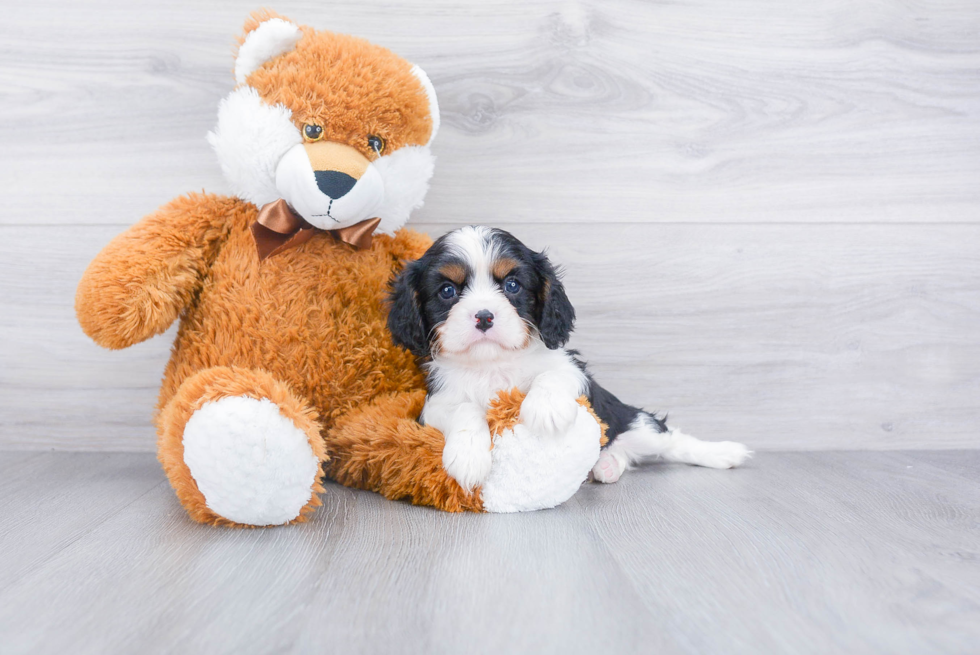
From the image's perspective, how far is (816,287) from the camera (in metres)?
1.94

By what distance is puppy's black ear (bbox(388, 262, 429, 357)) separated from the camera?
1427mm

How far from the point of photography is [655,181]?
1.92 m

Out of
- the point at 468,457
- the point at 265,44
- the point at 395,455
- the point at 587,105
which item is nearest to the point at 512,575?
the point at 468,457

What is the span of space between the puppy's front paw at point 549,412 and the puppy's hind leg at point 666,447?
398 mm

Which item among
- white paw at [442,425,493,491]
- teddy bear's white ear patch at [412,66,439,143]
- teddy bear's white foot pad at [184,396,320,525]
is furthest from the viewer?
teddy bear's white ear patch at [412,66,439,143]

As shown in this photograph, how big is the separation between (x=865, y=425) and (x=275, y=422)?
1638 mm

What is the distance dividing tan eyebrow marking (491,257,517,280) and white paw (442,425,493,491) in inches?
12.4

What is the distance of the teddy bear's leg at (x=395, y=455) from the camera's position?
1.35 m

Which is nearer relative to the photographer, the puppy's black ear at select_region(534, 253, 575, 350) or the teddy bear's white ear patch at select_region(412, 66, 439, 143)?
the puppy's black ear at select_region(534, 253, 575, 350)

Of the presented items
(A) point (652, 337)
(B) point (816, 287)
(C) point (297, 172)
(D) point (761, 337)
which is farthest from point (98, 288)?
(B) point (816, 287)

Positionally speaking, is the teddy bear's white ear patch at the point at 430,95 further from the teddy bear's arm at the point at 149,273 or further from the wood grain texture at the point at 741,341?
the teddy bear's arm at the point at 149,273

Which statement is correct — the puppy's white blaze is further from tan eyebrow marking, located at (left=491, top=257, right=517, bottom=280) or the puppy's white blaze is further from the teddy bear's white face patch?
the teddy bear's white face patch

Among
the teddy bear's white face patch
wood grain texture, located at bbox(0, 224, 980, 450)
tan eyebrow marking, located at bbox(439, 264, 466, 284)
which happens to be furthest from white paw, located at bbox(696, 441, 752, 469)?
the teddy bear's white face patch

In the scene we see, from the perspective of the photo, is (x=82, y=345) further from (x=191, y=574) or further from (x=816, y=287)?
(x=816, y=287)
